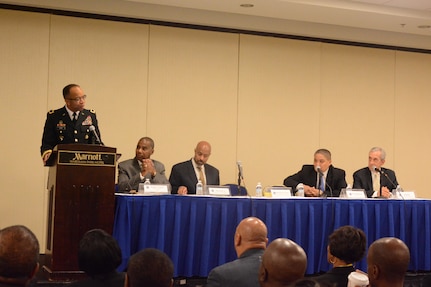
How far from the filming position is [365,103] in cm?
927

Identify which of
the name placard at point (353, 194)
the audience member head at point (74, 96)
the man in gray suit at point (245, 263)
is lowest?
the man in gray suit at point (245, 263)

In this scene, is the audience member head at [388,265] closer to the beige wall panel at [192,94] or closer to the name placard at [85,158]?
the name placard at [85,158]

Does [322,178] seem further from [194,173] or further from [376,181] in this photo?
[194,173]

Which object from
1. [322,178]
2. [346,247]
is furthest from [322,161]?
[346,247]

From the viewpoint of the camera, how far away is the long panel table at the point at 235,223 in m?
5.33

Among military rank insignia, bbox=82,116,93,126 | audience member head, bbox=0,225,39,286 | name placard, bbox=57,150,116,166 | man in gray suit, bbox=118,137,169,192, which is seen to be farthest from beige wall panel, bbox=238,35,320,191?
audience member head, bbox=0,225,39,286

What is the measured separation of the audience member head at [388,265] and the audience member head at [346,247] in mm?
494

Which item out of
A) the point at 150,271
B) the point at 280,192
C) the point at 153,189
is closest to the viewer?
the point at 150,271

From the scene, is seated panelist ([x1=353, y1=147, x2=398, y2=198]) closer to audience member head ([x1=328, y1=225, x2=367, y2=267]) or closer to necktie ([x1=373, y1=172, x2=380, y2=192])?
necktie ([x1=373, y1=172, x2=380, y2=192])

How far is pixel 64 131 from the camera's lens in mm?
5250

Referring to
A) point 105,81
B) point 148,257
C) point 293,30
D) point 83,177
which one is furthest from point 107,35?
point 148,257

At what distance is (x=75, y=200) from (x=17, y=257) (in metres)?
2.38

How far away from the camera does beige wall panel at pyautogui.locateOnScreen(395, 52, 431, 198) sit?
9.50m

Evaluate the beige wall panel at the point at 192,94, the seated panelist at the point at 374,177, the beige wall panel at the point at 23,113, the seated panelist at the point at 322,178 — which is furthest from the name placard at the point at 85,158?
the seated panelist at the point at 374,177
